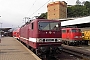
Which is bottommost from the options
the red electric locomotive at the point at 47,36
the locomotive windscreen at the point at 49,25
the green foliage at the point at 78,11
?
the red electric locomotive at the point at 47,36

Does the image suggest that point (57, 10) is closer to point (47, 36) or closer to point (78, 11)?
point (78, 11)

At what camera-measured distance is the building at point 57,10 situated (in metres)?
112

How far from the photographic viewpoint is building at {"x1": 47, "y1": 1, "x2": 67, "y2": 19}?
368ft

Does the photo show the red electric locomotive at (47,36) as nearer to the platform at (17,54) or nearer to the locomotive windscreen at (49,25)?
the locomotive windscreen at (49,25)

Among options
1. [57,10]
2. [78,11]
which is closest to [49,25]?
[78,11]

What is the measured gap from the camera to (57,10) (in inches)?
4469

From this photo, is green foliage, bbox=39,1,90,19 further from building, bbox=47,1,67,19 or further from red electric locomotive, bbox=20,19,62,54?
red electric locomotive, bbox=20,19,62,54

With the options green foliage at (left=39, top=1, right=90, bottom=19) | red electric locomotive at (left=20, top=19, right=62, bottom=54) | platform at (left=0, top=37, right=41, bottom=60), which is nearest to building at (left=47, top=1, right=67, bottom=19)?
green foliage at (left=39, top=1, right=90, bottom=19)

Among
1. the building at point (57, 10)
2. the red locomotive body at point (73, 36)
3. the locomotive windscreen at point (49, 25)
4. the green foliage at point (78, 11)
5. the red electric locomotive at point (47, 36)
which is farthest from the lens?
the building at point (57, 10)

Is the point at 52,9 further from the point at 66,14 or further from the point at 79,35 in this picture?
the point at 79,35

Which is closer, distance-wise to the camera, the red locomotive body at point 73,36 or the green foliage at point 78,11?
the red locomotive body at point 73,36

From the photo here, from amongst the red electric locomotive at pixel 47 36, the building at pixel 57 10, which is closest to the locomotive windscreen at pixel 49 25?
the red electric locomotive at pixel 47 36

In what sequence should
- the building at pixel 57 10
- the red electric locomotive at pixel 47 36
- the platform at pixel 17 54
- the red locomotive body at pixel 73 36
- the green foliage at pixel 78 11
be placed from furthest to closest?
the building at pixel 57 10
the green foliage at pixel 78 11
the red locomotive body at pixel 73 36
the red electric locomotive at pixel 47 36
the platform at pixel 17 54

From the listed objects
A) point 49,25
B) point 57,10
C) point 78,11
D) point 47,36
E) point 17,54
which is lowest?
point 17,54
